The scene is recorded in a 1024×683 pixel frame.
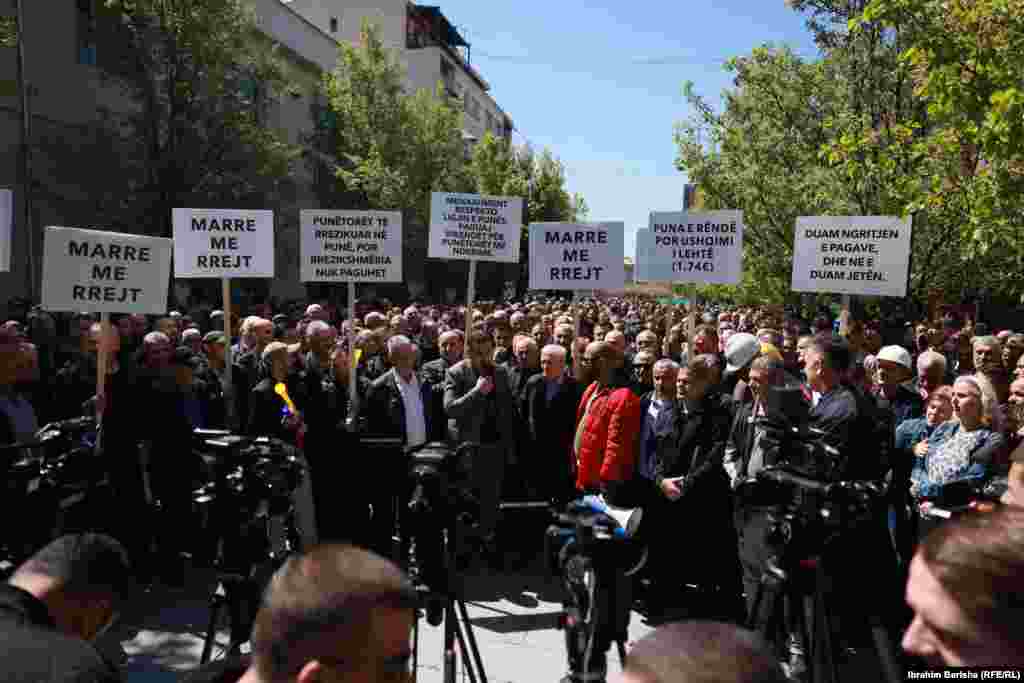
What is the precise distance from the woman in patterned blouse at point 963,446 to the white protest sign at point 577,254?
356 centimetres

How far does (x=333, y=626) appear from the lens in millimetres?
1511

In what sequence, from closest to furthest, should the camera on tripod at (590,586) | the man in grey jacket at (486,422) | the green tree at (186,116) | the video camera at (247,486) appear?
the camera on tripod at (590,586), the video camera at (247,486), the man in grey jacket at (486,422), the green tree at (186,116)

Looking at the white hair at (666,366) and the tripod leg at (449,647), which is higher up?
the white hair at (666,366)

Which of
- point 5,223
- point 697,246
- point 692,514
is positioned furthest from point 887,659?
point 5,223

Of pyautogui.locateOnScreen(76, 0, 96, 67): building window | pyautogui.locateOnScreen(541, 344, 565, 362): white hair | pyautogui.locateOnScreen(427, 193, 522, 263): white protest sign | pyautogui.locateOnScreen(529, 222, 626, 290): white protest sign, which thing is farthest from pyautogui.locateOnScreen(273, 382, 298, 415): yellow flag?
pyautogui.locateOnScreen(76, 0, 96, 67): building window

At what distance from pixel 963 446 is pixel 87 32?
73.9ft

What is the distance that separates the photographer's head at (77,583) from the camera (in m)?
2.42

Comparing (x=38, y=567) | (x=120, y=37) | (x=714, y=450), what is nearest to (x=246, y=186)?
(x=120, y=37)

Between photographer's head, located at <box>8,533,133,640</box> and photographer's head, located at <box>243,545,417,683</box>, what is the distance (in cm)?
121

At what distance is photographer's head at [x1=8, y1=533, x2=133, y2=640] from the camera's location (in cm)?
242

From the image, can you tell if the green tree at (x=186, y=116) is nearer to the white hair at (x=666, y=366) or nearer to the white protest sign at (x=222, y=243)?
the white protest sign at (x=222, y=243)

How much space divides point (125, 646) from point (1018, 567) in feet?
16.2

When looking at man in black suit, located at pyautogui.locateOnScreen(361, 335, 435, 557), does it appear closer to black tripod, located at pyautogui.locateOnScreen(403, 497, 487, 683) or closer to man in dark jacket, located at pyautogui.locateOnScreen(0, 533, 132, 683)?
black tripod, located at pyautogui.locateOnScreen(403, 497, 487, 683)

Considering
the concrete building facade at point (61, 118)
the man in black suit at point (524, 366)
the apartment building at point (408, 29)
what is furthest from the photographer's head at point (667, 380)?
the apartment building at point (408, 29)
